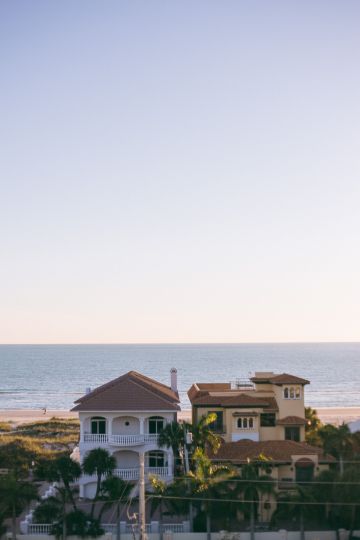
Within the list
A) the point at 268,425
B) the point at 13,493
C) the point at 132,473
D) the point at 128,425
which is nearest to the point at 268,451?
the point at 268,425

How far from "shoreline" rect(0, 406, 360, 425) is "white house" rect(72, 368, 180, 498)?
4908 centimetres

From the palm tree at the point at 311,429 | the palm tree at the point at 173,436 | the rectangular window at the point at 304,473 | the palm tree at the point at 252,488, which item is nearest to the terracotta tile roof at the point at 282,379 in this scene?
the palm tree at the point at 311,429

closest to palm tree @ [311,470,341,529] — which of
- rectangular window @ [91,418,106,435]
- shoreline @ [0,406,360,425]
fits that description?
rectangular window @ [91,418,106,435]

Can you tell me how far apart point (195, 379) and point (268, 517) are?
432 ft

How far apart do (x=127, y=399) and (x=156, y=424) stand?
250 centimetres

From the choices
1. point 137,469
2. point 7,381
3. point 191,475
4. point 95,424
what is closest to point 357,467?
point 191,475

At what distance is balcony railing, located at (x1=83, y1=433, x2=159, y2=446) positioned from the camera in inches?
1644

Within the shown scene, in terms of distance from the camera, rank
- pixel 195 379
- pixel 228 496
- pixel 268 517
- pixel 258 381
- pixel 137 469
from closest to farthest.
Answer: pixel 228 496 < pixel 268 517 < pixel 137 469 < pixel 258 381 < pixel 195 379

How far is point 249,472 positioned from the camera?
107ft

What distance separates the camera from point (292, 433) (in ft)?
143

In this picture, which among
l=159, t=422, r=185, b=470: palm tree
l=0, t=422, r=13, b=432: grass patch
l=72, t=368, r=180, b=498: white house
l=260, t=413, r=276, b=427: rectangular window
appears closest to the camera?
l=159, t=422, r=185, b=470: palm tree

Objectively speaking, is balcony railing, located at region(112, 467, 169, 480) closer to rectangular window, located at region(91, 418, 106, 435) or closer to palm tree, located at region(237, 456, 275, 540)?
rectangular window, located at region(91, 418, 106, 435)

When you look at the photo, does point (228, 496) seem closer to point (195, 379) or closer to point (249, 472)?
point (249, 472)

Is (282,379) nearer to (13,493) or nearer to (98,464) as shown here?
(98,464)
